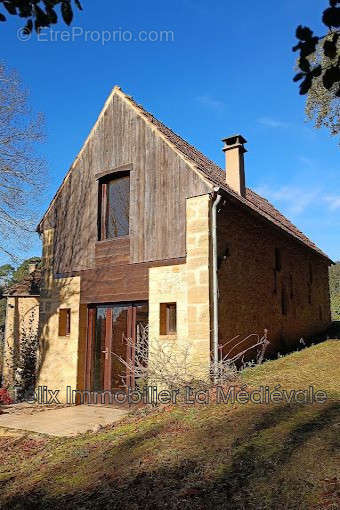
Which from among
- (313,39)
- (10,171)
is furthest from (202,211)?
(10,171)

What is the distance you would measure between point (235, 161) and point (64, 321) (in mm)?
6956

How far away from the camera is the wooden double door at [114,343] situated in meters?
10.4

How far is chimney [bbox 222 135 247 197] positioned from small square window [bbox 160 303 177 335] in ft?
14.4

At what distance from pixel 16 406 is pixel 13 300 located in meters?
7.02

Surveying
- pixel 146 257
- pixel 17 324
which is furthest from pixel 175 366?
pixel 17 324

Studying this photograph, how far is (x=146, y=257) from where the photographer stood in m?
10.4

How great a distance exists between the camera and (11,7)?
8.70ft

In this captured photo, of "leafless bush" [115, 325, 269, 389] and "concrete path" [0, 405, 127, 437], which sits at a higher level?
"leafless bush" [115, 325, 269, 389]

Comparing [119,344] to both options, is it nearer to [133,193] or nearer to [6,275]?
[133,193]

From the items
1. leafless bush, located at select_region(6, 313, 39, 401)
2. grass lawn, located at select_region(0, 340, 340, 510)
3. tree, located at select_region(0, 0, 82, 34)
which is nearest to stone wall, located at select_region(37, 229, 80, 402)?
leafless bush, located at select_region(6, 313, 39, 401)

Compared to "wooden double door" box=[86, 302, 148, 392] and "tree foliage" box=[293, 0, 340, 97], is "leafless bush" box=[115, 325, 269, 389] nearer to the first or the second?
"wooden double door" box=[86, 302, 148, 392]

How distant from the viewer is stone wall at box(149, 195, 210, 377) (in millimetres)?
9078

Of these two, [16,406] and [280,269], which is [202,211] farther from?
[16,406]

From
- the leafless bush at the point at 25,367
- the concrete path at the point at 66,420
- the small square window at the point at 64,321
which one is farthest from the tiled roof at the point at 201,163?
the leafless bush at the point at 25,367
